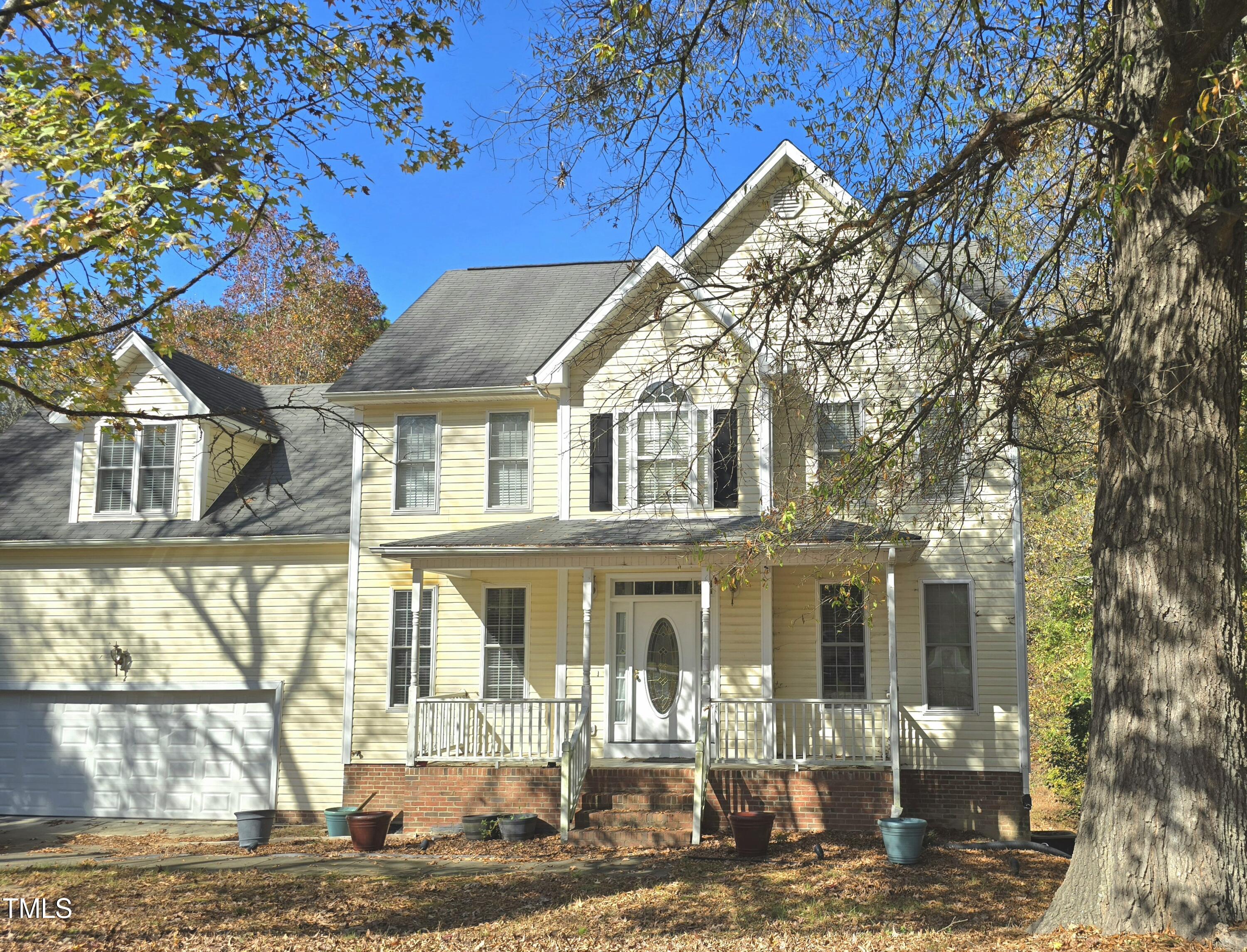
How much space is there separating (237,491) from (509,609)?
4.92 meters

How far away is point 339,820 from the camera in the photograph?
566 inches

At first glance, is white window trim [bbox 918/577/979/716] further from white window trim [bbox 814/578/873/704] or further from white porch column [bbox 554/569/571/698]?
white porch column [bbox 554/569/571/698]

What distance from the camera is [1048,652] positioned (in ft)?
77.4

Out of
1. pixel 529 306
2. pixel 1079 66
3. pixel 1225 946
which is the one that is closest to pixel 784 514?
pixel 1225 946

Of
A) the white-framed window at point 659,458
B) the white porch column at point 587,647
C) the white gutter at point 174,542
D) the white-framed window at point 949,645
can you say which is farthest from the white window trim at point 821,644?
the white gutter at point 174,542

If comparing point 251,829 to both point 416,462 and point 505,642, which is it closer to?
point 505,642

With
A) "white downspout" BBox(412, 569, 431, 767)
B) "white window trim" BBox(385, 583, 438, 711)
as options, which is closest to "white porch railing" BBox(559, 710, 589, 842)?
"white downspout" BBox(412, 569, 431, 767)

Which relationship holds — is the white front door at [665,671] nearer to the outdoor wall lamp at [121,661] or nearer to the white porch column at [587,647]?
the white porch column at [587,647]

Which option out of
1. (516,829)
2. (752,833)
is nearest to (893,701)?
(752,833)

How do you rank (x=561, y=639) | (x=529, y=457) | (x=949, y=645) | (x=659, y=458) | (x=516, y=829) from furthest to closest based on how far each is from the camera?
1. (x=529, y=457)
2. (x=561, y=639)
3. (x=659, y=458)
4. (x=949, y=645)
5. (x=516, y=829)

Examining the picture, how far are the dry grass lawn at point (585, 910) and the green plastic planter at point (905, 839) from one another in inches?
6.7

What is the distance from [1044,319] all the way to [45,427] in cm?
1765

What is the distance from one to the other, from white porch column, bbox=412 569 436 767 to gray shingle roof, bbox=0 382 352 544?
82.7 inches

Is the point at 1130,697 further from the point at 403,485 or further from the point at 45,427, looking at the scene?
the point at 45,427
